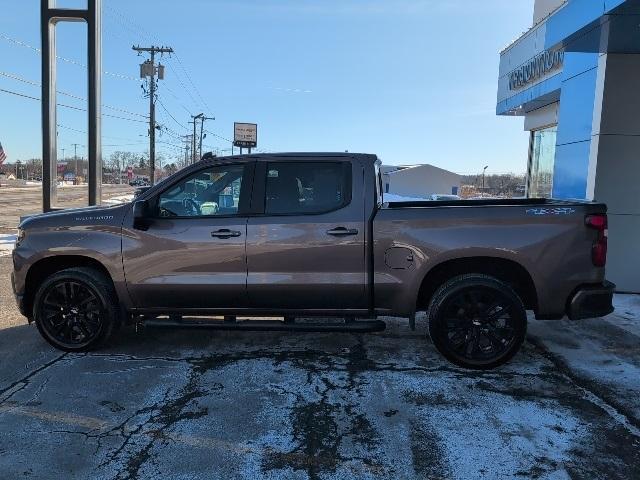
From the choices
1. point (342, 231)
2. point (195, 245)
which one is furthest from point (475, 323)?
point (195, 245)

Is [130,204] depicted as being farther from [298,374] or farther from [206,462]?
[206,462]

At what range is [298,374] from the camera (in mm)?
4746

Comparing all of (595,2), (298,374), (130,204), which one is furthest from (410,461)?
(595,2)

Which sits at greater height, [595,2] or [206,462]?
[595,2]

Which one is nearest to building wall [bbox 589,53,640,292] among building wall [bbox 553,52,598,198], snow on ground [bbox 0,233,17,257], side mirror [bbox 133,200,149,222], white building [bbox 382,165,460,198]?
building wall [bbox 553,52,598,198]

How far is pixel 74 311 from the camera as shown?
17.1 feet

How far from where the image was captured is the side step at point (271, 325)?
193 inches

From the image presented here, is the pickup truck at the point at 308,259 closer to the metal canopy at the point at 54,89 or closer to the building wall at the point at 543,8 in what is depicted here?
the metal canopy at the point at 54,89

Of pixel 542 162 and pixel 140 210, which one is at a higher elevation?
pixel 542 162

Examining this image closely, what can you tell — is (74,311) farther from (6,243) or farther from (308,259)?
(6,243)

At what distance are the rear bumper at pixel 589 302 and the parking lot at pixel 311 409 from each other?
1.93ft

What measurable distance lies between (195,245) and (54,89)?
27.5 ft

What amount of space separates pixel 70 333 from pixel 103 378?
0.88 m

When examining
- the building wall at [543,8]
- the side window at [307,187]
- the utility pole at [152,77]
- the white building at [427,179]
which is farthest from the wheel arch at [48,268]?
the white building at [427,179]
